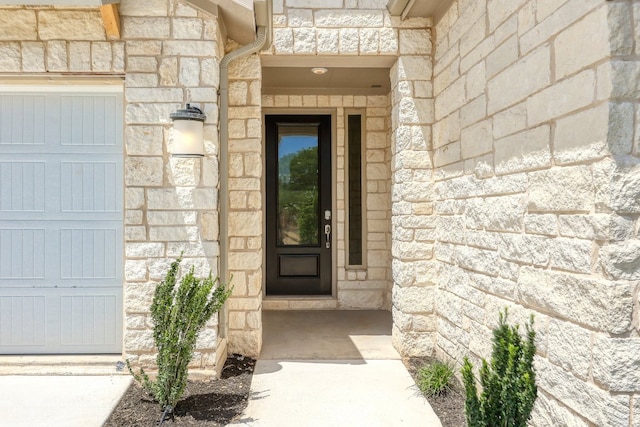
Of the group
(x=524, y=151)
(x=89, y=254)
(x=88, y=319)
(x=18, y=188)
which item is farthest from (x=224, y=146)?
(x=524, y=151)

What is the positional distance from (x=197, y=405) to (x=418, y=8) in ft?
10.9

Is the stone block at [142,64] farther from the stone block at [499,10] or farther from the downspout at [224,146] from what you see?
the stone block at [499,10]

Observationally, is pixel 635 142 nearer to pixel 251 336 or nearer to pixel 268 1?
pixel 268 1

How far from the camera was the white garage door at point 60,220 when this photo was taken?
323 centimetres

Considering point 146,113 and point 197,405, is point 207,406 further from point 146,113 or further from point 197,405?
point 146,113

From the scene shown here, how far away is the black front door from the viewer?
536cm

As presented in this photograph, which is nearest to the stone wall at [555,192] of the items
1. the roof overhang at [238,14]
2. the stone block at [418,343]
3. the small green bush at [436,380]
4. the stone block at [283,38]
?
the small green bush at [436,380]

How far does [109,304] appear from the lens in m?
3.26

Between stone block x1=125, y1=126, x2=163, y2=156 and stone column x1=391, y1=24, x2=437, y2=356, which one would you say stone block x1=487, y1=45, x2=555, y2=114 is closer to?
stone column x1=391, y1=24, x2=437, y2=356

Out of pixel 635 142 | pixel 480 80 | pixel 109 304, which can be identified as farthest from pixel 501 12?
pixel 109 304

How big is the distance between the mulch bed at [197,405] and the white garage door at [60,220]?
692mm

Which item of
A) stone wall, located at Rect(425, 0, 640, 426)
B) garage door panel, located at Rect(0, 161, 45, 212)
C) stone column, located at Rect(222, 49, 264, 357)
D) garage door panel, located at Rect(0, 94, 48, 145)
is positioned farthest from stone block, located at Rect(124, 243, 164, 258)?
stone wall, located at Rect(425, 0, 640, 426)

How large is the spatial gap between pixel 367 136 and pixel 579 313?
372 centimetres

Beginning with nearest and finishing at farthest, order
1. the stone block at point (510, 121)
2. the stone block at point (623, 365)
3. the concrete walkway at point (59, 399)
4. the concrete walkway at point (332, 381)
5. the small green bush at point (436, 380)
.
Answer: the stone block at point (623, 365) < the stone block at point (510, 121) < the concrete walkway at point (59, 399) < the concrete walkway at point (332, 381) < the small green bush at point (436, 380)
